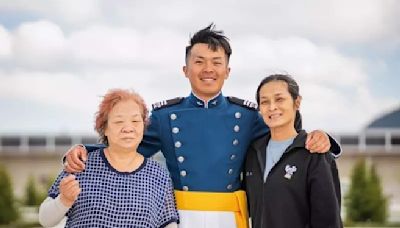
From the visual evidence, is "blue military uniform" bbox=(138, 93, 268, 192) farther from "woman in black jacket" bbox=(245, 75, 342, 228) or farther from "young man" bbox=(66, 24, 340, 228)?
"woman in black jacket" bbox=(245, 75, 342, 228)

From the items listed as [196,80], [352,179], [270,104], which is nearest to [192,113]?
[196,80]

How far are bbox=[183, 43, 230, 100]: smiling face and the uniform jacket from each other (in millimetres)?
472

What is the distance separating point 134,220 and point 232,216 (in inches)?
22.2

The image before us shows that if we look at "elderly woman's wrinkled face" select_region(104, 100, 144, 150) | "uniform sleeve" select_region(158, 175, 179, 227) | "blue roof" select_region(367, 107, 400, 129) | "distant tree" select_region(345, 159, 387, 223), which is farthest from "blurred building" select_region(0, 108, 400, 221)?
"elderly woman's wrinkled face" select_region(104, 100, 144, 150)

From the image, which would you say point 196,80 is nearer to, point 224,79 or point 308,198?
point 224,79

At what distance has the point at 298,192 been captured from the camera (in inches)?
141

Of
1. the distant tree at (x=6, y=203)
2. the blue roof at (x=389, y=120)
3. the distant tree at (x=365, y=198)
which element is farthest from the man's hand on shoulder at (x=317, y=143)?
the blue roof at (x=389, y=120)

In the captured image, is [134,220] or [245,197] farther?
[245,197]

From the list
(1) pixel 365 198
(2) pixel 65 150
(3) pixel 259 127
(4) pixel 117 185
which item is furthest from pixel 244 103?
(2) pixel 65 150

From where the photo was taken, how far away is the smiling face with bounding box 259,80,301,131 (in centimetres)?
365

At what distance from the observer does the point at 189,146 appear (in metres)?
3.85

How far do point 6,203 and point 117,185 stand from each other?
14647mm

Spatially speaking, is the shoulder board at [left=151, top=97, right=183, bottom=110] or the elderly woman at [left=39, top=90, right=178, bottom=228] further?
the shoulder board at [left=151, top=97, right=183, bottom=110]

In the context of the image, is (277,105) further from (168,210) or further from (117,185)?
(117,185)
